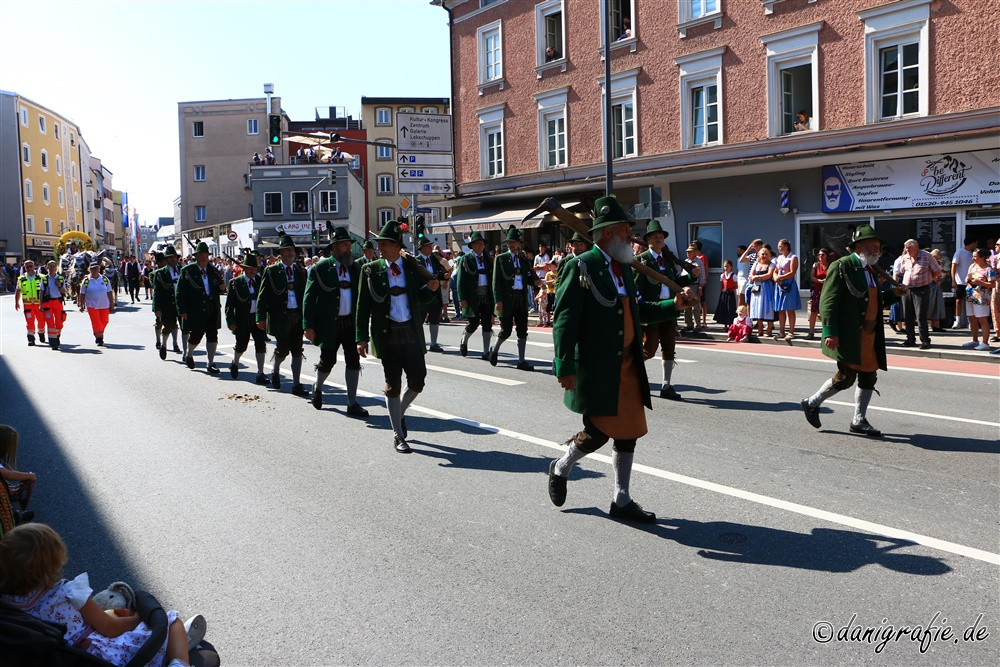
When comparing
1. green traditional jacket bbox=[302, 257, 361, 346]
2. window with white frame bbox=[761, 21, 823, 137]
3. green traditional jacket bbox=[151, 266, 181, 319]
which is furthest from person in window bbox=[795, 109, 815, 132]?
green traditional jacket bbox=[302, 257, 361, 346]

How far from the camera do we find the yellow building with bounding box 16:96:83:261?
70.1 m

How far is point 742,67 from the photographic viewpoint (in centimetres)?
2191

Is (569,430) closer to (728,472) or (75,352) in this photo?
(728,472)

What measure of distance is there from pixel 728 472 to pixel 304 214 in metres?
57.7

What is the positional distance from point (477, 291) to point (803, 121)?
35.8ft

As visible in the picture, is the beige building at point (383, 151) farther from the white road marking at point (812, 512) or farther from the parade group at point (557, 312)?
the white road marking at point (812, 512)

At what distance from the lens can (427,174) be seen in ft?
87.2

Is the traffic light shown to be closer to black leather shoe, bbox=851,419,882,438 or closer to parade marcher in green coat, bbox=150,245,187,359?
parade marcher in green coat, bbox=150,245,187,359

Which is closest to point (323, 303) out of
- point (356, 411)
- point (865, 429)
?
point (356, 411)

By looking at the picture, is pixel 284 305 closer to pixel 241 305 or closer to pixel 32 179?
pixel 241 305

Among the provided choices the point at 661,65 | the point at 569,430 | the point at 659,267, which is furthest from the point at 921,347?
the point at 661,65

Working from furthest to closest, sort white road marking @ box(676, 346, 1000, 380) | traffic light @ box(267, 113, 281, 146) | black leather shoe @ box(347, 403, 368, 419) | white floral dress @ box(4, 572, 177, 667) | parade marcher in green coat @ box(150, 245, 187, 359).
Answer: traffic light @ box(267, 113, 281, 146) < parade marcher in green coat @ box(150, 245, 187, 359) < white road marking @ box(676, 346, 1000, 380) < black leather shoe @ box(347, 403, 368, 419) < white floral dress @ box(4, 572, 177, 667)

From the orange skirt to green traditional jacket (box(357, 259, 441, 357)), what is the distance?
268 centimetres

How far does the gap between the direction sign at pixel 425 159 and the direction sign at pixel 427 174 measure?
0.44 feet
